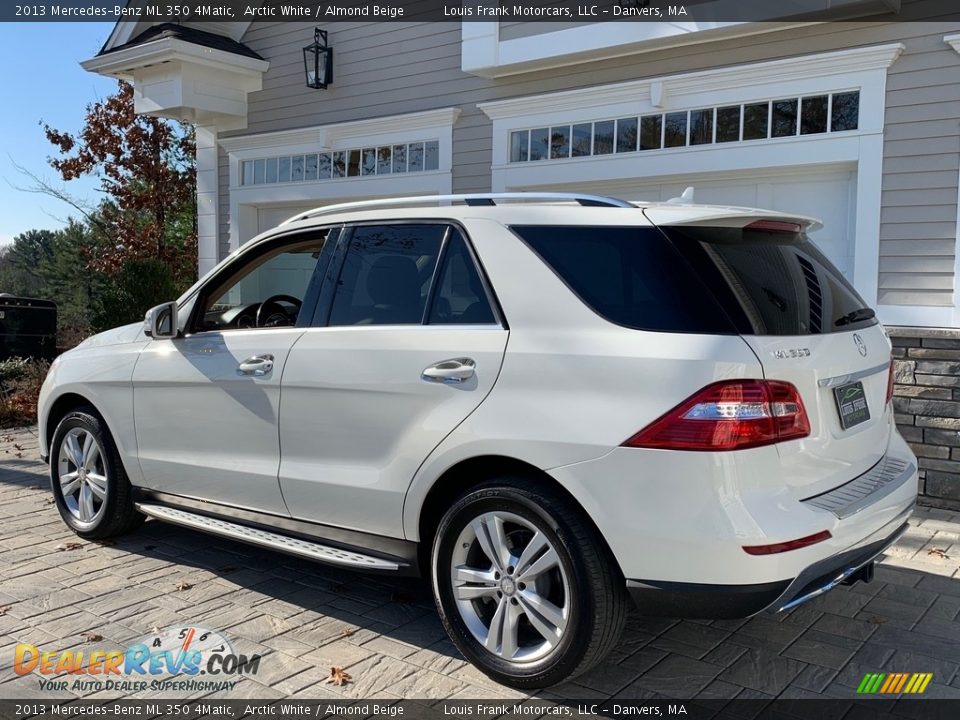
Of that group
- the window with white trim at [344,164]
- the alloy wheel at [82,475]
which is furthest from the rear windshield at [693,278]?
the window with white trim at [344,164]

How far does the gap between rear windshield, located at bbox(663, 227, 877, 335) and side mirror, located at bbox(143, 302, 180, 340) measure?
269cm

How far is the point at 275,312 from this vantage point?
4.48 meters

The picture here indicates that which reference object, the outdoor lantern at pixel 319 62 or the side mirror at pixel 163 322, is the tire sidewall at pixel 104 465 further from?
the outdoor lantern at pixel 319 62

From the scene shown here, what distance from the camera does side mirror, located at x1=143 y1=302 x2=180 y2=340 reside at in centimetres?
455

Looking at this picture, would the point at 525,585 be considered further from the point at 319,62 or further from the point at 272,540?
the point at 319,62

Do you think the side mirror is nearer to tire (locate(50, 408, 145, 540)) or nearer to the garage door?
tire (locate(50, 408, 145, 540))

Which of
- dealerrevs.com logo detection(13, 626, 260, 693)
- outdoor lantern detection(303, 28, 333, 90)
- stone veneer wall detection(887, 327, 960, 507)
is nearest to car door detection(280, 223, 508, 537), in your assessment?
dealerrevs.com logo detection(13, 626, 260, 693)

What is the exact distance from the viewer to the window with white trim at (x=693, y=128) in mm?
7062

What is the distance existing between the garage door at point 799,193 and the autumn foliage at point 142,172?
14441mm

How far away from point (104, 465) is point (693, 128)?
560 centimetres

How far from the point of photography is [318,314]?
4.02 m

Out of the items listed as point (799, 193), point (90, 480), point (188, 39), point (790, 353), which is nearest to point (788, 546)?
point (790, 353)

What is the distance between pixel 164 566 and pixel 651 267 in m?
3.25

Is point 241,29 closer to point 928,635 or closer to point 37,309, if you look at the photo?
point 37,309
